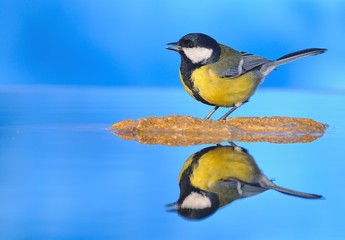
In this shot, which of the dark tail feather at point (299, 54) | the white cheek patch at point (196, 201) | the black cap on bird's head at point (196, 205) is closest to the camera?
the black cap on bird's head at point (196, 205)

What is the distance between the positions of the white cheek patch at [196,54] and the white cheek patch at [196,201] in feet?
8.35

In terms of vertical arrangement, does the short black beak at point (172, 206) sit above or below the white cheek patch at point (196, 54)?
below

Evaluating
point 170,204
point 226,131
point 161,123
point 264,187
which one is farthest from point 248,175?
point 161,123

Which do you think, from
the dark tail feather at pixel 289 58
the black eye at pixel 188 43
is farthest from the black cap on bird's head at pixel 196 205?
the dark tail feather at pixel 289 58

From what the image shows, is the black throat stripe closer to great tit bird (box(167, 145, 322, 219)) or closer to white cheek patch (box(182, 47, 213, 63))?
white cheek patch (box(182, 47, 213, 63))

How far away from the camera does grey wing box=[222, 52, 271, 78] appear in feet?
19.5

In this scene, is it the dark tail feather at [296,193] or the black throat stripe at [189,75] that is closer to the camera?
the dark tail feather at [296,193]

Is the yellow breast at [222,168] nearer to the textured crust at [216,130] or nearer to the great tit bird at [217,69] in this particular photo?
the textured crust at [216,130]

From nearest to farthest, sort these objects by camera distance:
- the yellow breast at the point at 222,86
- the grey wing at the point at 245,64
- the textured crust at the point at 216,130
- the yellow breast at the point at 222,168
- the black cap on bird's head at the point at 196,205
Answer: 1. the black cap on bird's head at the point at 196,205
2. the yellow breast at the point at 222,168
3. the textured crust at the point at 216,130
4. the yellow breast at the point at 222,86
5. the grey wing at the point at 245,64

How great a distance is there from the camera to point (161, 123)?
241 inches

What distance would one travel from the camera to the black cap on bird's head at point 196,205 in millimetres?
3066

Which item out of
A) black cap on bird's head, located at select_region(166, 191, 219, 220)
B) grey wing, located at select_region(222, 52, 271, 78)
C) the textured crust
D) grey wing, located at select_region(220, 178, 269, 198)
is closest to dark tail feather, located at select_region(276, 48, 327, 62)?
grey wing, located at select_region(222, 52, 271, 78)

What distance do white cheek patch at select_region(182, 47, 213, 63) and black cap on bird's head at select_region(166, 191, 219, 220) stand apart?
2.52m

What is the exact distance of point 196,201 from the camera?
129 inches
